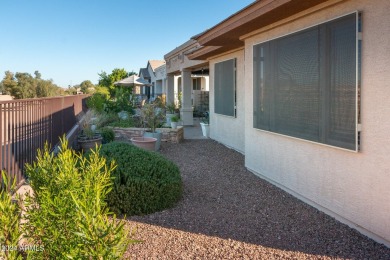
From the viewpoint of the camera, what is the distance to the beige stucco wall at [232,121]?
10.1 metres

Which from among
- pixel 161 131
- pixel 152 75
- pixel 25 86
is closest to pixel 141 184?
pixel 161 131

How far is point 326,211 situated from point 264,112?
2.43 m

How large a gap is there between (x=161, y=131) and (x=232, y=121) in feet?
9.62

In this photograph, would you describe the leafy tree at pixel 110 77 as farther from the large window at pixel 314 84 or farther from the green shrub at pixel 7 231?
the green shrub at pixel 7 231

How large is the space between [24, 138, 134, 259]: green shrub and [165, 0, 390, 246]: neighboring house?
10.4ft

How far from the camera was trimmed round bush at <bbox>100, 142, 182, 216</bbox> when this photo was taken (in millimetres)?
5316

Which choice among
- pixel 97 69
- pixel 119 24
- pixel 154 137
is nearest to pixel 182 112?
pixel 154 137

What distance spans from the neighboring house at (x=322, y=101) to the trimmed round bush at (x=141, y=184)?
208 cm

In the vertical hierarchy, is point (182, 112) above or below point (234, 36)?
below

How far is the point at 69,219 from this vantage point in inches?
101

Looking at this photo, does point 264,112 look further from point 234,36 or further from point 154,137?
point 154,137

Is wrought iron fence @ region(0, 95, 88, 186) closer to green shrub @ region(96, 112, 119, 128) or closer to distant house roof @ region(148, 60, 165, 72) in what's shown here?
green shrub @ region(96, 112, 119, 128)

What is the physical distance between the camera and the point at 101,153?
595cm

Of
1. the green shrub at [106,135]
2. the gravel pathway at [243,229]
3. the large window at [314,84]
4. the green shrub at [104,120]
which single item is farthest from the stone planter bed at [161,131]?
the large window at [314,84]
